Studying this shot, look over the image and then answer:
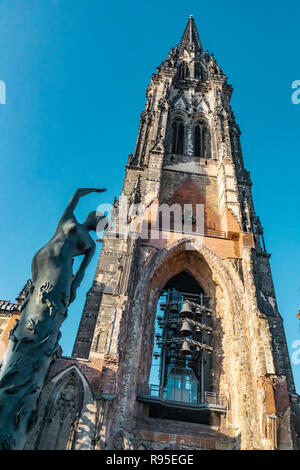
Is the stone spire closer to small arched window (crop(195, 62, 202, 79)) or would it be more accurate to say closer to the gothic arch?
small arched window (crop(195, 62, 202, 79))

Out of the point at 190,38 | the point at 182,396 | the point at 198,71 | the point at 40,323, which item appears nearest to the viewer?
the point at 40,323

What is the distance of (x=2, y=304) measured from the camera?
745 inches

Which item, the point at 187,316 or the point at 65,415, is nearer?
the point at 65,415

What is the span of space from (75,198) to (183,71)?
22762 mm

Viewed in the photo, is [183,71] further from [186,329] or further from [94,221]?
[186,329]

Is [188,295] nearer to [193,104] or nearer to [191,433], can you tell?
[191,433]

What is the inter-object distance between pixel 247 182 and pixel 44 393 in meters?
14.6

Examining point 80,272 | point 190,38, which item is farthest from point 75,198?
point 190,38

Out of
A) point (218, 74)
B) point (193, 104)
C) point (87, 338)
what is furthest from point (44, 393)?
point (218, 74)

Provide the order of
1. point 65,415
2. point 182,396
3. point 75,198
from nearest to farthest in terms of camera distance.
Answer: point 65,415 → point 75,198 → point 182,396

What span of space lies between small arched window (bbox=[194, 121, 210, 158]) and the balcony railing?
1362 centimetres

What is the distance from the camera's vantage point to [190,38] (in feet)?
118

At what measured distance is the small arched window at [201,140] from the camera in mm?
22772

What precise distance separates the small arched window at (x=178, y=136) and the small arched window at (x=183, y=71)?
6.33m
